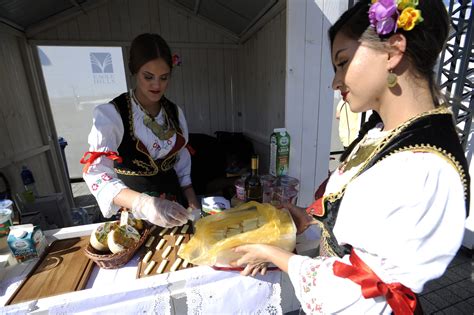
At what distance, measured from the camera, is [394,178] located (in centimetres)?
52

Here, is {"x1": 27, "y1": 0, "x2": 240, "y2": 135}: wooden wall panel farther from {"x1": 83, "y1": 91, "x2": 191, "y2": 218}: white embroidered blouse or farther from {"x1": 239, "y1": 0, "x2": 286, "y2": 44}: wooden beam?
{"x1": 83, "y1": 91, "x2": 191, "y2": 218}: white embroidered blouse

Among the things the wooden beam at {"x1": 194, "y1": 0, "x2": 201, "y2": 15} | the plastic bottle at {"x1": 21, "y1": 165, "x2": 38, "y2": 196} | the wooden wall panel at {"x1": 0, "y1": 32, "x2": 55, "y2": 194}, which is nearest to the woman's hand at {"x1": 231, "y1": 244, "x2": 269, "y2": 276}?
the plastic bottle at {"x1": 21, "y1": 165, "x2": 38, "y2": 196}

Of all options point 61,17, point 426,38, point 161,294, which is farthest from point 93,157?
point 61,17

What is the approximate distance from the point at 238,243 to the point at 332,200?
13.8 inches

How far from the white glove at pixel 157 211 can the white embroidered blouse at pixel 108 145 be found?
97mm

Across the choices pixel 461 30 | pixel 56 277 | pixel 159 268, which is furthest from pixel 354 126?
pixel 56 277

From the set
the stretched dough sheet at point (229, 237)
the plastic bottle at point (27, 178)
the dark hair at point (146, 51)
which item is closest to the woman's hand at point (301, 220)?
the stretched dough sheet at point (229, 237)

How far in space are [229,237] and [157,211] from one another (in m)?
0.29

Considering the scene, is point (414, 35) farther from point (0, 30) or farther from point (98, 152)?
point (0, 30)

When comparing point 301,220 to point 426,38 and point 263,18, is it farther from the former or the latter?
point 263,18

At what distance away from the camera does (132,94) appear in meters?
1.18

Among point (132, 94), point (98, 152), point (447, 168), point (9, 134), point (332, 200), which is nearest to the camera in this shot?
point (447, 168)

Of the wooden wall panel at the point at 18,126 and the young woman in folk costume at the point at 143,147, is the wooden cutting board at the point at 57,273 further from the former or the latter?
the wooden wall panel at the point at 18,126

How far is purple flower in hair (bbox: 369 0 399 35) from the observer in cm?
55
